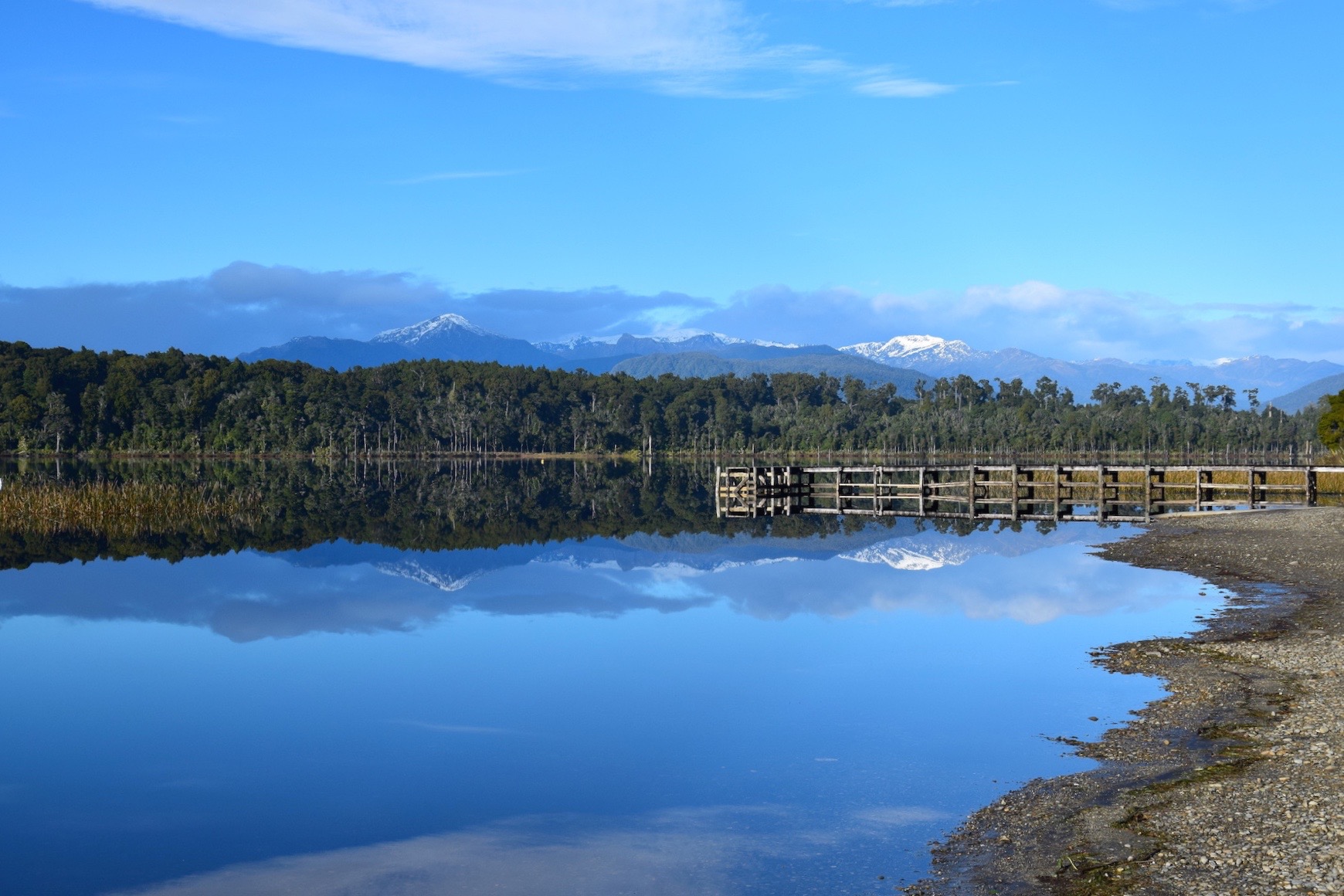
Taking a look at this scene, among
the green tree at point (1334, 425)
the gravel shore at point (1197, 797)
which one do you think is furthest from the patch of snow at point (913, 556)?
the green tree at point (1334, 425)

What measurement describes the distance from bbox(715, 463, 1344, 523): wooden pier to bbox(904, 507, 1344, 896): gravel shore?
30.3 metres

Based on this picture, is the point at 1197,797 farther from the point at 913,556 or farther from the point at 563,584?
the point at 913,556

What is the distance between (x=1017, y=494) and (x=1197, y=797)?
47.1 meters

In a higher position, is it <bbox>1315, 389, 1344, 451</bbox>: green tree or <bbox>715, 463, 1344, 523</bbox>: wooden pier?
<bbox>1315, 389, 1344, 451</bbox>: green tree

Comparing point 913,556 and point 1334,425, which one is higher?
point 1334,425

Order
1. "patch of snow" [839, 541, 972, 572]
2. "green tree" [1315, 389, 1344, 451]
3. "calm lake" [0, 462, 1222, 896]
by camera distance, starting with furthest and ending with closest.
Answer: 1. "green tree" [1315, 389, 1344, 451]
2. "patch of snow" [839, 541, 972, 572]
3. "calm lake" [0, 462, 1222, 896]

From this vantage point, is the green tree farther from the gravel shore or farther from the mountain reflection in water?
the gravel shore

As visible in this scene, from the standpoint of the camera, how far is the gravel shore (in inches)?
408

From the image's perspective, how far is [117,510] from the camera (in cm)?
5434

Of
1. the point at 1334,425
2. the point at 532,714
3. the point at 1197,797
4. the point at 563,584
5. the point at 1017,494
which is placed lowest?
the point at 532,714

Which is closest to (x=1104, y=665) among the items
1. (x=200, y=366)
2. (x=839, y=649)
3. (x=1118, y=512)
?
(x=839, y=649)

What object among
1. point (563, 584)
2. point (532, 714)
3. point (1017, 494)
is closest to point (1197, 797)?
point (532, 714)

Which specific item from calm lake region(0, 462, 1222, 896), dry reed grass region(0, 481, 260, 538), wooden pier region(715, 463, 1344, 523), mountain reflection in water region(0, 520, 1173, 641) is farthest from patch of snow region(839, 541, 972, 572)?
dry reed grass region(0, 481, 260, 538)

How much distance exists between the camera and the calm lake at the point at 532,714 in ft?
39.0
